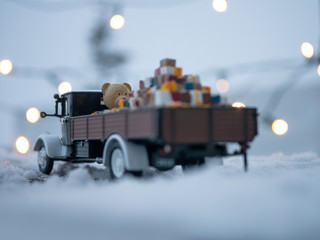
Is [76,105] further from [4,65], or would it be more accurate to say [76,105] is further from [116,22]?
[116,22]

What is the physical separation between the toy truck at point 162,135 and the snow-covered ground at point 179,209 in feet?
1.68

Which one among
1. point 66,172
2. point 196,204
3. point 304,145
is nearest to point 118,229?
point 196,204

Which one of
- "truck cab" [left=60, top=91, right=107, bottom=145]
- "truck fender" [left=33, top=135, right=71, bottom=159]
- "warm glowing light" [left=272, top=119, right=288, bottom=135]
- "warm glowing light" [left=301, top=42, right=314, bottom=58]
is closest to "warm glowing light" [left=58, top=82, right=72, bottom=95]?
"truck cab" [left=60, top=91, right=107, bottom=145]

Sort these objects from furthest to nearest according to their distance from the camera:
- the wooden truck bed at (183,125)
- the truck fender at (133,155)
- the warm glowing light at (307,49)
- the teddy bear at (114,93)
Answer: the teddy bear at (114,93) < the warm glowing light at (307,49) < the truck fender at (133,155) < the wooden truck bed at (183,125)

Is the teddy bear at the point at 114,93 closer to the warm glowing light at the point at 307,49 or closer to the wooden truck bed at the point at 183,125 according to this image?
the wooden truck bed at the point at 183,125

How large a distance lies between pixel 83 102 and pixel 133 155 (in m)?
2.98

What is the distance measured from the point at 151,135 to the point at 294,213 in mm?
2178

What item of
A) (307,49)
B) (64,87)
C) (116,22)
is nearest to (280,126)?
(307,49)

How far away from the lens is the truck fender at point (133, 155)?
653 centimetres

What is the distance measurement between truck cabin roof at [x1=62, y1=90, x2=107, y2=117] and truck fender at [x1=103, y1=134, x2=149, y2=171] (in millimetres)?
2488

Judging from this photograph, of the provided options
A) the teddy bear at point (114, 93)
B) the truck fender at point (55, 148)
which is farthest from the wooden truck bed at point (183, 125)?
the truck fender at point (55, 148)

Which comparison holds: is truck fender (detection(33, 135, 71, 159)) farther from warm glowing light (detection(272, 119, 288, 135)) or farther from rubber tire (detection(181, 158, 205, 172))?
warm glowing light (detection(272, 119, 288, 135))

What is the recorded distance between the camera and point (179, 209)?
4703mm

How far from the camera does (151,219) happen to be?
178 inches
